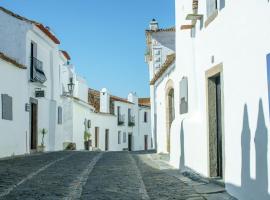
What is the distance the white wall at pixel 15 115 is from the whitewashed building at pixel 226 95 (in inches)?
250

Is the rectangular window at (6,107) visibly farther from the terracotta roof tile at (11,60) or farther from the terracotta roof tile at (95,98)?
the terracotta roof tile at (95,98)

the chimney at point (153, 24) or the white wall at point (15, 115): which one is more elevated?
the chimney at point (153, 24)

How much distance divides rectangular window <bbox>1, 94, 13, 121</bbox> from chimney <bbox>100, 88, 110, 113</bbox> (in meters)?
29.4

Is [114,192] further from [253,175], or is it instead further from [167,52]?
[167,52]

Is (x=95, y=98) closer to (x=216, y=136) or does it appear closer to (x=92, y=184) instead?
(x=216, y=136)

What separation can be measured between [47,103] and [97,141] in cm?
1931

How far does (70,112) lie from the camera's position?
30.9m

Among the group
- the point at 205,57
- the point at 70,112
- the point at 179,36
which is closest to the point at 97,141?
the point at 70,112

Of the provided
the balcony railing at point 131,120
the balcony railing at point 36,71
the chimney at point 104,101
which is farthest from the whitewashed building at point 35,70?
the balcony railing at point 131,120

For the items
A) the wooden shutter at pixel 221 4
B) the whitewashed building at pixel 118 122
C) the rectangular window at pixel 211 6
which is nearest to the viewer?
the wooden shutter at pixel 221 4

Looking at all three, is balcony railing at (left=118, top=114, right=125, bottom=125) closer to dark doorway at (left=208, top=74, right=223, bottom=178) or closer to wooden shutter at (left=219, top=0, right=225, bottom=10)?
dark doorway at (left=208, top=74, right=223, bottom=178)

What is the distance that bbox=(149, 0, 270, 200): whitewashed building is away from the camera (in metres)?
6.05

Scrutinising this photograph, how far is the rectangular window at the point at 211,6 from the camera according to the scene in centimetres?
915

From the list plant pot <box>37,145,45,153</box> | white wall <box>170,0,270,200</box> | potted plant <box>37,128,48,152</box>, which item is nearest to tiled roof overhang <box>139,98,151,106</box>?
potted plant <box>37,128,48,152</box>
